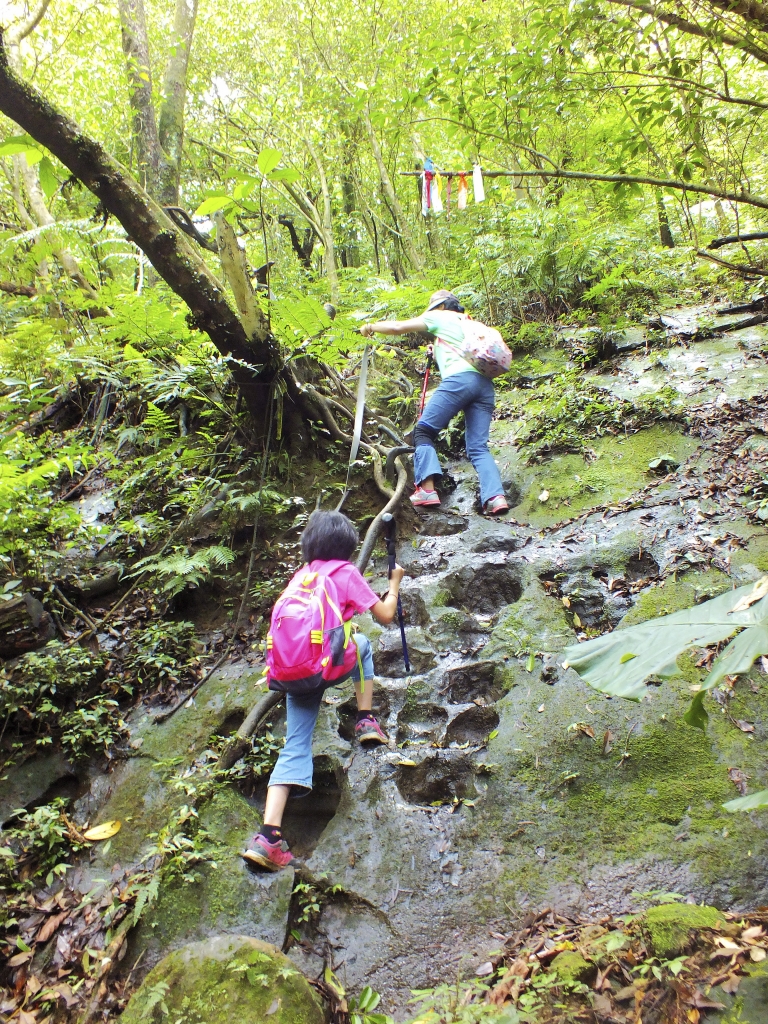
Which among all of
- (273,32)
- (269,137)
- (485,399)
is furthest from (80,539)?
(273,32)

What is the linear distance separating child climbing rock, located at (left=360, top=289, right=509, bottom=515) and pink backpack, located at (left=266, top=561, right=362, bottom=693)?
108 inches

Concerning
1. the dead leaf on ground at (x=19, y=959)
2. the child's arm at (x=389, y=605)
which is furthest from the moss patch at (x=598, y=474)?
the dead leaf on ground at (x=19, y=959)

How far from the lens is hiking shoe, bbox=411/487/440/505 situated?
19.1 feet

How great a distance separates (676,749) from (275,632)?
233cm

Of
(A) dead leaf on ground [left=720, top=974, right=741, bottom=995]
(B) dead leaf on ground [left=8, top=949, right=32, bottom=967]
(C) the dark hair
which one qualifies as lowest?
(B) dead leaf on ground [left=8, top=949, right=32, bottom=967]

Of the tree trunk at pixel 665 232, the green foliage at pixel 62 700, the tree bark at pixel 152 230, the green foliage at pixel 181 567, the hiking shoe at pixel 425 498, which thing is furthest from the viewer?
the tree trunk at pixel 665 232

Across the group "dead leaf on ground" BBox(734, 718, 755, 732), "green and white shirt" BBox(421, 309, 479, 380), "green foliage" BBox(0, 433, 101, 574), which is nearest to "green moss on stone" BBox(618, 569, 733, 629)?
"dead leaf on ground" BBox(734, 718, 755, 732)

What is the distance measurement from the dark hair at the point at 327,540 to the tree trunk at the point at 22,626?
8.19 ft

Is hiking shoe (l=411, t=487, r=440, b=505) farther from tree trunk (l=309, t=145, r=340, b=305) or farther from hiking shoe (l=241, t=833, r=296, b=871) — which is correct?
tree trunk (l=309, t=145, r=340, b=305)

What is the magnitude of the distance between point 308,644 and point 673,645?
6.80 feet

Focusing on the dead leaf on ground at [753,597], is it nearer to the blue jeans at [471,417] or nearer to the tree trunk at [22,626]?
the blue jeans at [471,417]

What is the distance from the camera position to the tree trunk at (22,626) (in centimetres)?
429

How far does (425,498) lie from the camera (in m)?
5.82

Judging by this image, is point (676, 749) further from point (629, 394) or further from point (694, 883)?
point (629, 394)
